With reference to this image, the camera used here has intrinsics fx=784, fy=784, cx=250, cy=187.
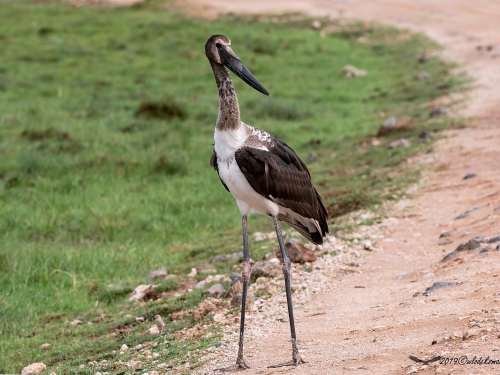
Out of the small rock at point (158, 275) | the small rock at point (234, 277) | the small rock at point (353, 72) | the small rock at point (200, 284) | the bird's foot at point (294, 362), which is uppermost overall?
the small rock at point (353, 72)

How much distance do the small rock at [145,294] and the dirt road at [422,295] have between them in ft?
5.15

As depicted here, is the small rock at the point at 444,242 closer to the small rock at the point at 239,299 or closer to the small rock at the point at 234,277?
the small rock at the point at 234,277

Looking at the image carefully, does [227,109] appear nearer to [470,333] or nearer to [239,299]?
[239,299]

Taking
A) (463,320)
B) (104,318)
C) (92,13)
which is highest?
(92,13)

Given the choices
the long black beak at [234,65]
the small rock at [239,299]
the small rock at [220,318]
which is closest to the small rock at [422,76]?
the small rock at [239,299]

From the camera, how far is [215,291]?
6488mm

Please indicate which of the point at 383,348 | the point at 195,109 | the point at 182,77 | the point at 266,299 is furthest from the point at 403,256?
the point at 182,77

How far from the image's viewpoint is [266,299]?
6.13 m

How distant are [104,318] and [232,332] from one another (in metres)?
1.84

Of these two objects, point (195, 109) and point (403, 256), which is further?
point (195, 109)

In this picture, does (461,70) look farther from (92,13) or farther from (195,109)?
(92,13)

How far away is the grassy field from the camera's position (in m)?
7.39

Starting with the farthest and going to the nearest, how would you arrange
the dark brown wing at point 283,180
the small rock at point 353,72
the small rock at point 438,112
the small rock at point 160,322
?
1. the small rock at point 353,72
2. the small rock at point 438,112
3. the small rock at point 160,322
4. the dark brown wing at point 283,180

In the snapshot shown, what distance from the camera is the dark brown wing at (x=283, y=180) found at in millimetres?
4906
